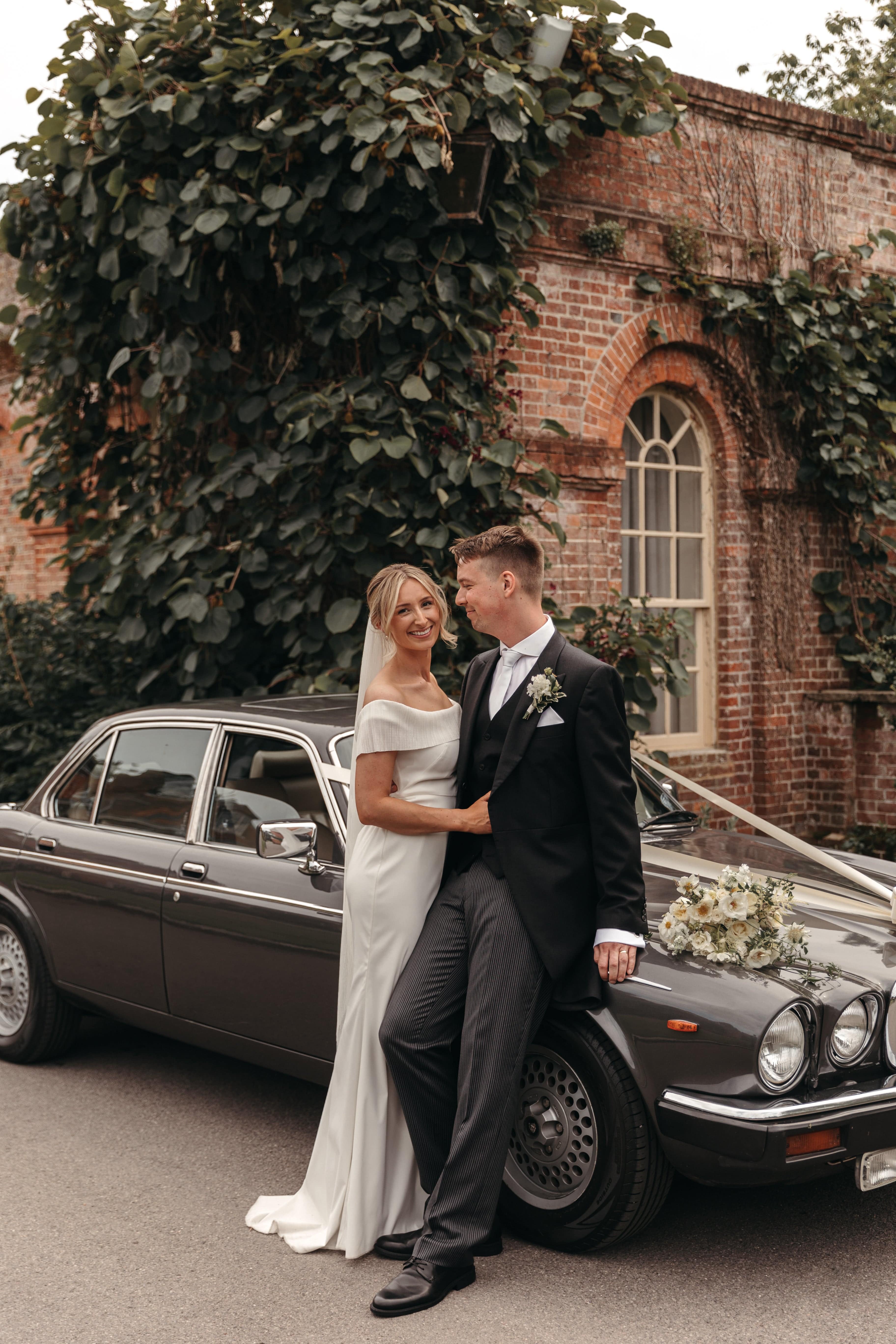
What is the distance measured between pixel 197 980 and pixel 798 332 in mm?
7301

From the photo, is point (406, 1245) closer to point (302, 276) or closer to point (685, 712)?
point (302, 276)

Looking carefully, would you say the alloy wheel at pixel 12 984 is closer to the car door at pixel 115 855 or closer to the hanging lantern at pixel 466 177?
the car door at pixel 115 855

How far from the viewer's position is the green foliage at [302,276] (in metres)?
8.14

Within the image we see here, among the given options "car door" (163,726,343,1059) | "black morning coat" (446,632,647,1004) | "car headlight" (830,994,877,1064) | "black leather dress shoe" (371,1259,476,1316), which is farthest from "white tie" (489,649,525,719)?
"black leather dress shoe" (371,1259,476,1316)

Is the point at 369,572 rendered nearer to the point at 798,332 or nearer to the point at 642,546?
the point at 642,546

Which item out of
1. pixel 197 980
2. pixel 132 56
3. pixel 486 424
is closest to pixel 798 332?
pixel 486 424

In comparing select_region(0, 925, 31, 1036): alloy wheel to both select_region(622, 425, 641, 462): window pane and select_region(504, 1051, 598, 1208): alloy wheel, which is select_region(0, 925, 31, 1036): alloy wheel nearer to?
select_region(504, 1051, 598, 1208): alloy wheel

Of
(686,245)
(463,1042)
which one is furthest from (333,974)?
(686,245)

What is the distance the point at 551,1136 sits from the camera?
3.93 metres

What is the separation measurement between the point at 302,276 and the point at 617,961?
231 inches

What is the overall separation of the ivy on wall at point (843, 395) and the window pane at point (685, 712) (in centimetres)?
126

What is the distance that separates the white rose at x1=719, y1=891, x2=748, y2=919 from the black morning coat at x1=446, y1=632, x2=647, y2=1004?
0.75 ft

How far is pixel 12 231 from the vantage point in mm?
9656

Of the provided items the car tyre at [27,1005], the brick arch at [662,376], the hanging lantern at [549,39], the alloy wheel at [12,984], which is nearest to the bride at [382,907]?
the car tyre at [27,1005]
